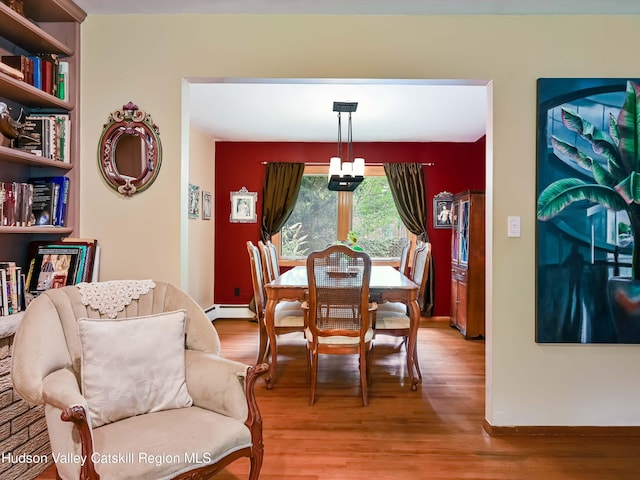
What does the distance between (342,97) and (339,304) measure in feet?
6.50

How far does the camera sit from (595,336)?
2434 millimetres

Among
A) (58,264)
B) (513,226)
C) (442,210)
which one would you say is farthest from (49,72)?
(442,210)

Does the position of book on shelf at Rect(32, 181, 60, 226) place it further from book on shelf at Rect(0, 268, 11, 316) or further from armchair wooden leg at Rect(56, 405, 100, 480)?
armchair wooden leg at Rect(56, 405, 100, 480)

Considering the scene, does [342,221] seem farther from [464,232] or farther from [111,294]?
[111,294]

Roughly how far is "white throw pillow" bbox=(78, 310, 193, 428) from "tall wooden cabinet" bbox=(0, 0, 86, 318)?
0.82 metres

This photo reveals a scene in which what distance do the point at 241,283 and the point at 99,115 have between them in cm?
362

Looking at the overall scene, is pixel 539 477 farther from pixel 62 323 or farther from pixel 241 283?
pixel 241 283

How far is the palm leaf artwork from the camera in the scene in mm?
2398

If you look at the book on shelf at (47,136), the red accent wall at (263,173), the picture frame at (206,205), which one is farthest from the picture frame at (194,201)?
the book on shelf at (47,136)

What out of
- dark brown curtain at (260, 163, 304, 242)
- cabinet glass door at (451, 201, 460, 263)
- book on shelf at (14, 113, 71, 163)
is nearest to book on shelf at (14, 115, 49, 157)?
book on shelf at (14, 113, 71, 163)

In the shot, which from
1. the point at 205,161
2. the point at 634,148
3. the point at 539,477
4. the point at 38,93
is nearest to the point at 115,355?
the point at 38,93

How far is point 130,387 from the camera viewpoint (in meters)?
1.69

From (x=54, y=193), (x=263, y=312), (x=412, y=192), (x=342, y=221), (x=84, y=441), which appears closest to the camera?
(x=84, y=441)

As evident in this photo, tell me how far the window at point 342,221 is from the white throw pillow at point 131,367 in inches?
158
